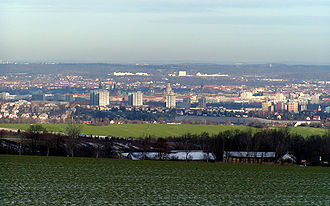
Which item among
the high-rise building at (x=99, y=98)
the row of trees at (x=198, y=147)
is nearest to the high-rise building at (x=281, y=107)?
the high-rise building at (x=99, y=98)

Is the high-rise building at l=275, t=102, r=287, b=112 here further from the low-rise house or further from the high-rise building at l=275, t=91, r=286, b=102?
the low-rise house

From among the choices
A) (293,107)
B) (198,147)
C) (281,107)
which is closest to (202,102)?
(281,107)

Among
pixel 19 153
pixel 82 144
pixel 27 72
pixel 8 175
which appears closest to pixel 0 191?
pixel 8 175

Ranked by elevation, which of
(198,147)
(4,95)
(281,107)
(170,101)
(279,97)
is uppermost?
(4,95)

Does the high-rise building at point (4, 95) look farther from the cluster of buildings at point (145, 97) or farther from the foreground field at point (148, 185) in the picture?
the foreground field at point (148, 185)

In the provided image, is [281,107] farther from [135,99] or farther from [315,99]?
[135,99]

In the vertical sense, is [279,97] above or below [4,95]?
below

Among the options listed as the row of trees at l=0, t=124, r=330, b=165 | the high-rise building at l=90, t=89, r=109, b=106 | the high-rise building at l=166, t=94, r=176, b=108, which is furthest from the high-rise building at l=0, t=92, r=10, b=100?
the row of trees at l=0, t=124, r=330, b=165

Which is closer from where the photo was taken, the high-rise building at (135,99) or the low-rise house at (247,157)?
the low-rise house at (247,157)

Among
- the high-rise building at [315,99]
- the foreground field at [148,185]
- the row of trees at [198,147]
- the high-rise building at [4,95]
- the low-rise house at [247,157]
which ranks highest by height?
the high-rise building at [4,95]
